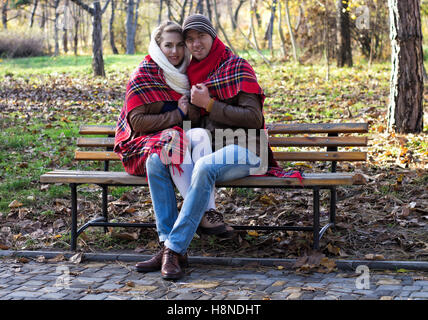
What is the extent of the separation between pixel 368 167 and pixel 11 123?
5.73 m

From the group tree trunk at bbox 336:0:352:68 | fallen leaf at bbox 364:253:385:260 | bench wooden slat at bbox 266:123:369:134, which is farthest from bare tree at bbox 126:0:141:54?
fallen leaf at bbox 364:253:385:260

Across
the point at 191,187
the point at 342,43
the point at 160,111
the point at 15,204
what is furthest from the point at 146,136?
the point at 342,43

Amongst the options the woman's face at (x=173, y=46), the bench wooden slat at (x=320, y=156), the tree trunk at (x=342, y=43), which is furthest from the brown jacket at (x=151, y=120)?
the tree trunk at (x=342, y=43)

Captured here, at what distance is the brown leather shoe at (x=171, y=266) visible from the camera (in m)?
3.72

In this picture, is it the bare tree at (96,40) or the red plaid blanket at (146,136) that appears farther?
the bare tree at (96,40)

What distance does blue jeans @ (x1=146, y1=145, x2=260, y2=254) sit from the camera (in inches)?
152

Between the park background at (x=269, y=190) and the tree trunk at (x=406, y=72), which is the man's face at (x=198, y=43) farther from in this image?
the tree trunk at (x=406, y=72)

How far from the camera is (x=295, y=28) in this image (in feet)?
59.7

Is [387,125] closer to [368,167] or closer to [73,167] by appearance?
[368,167]

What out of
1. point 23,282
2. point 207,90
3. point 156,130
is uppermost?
point 207,90

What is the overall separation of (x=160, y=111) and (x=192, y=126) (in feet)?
0.87

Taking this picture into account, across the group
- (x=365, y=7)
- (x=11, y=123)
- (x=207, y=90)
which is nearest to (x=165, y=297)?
(x=207, y=90)

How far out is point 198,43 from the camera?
4.30 meters

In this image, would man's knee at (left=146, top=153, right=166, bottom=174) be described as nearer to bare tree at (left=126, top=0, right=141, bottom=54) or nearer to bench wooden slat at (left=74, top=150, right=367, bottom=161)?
bench wooden slat at (left=74, top=150, right=367, bottom=161)
